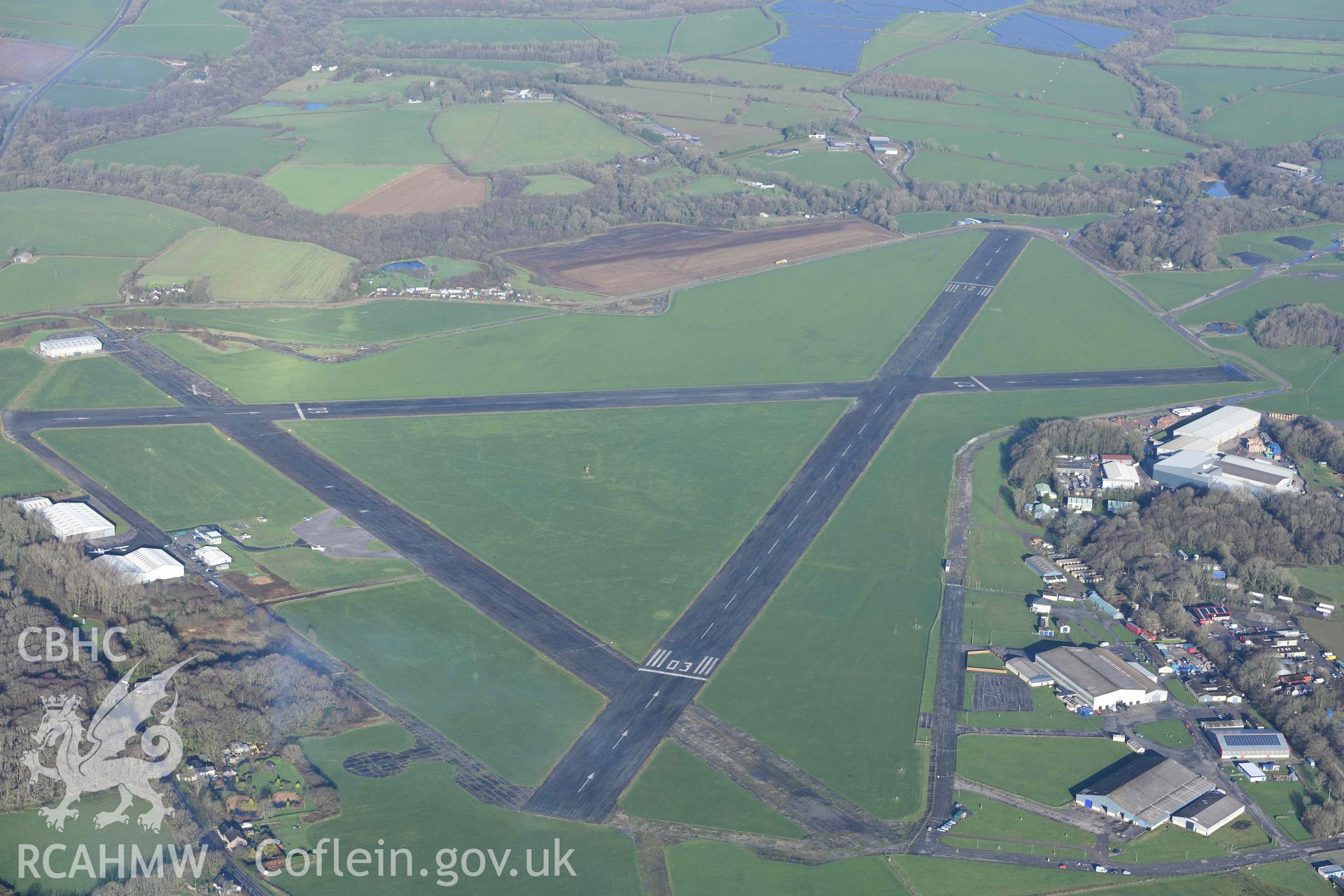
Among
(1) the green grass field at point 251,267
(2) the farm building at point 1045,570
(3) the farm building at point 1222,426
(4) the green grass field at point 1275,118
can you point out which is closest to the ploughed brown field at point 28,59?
(1) the green grass field at point 251,267

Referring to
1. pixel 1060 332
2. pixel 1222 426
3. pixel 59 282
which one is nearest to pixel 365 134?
pixel 59 282

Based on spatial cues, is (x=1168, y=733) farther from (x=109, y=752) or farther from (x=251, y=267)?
(x=251, y=267)

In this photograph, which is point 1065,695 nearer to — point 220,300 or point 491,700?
point 491,700

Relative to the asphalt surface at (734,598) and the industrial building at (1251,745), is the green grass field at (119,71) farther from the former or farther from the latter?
the industrial building at (1251,745)

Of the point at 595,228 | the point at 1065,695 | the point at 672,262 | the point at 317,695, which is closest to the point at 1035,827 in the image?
the point at 1065,695

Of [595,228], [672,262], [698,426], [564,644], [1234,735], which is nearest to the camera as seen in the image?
[1234,735]

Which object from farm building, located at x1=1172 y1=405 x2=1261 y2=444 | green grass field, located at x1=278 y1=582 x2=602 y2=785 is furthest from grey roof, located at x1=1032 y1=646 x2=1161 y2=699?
farm building, located at x1=1172 y1=405 x2=1261 y2=444
